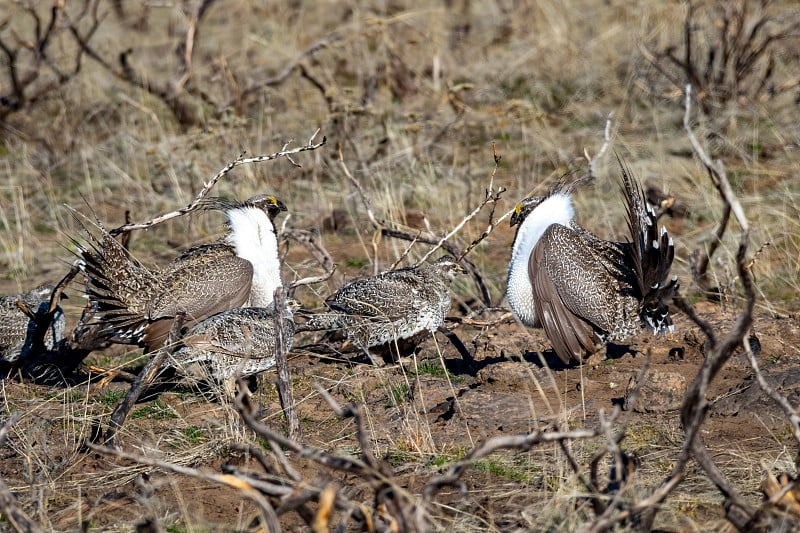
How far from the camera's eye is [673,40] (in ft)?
31.5

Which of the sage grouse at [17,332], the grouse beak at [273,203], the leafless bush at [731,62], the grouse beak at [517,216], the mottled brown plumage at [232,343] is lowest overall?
the sage grouse at [17,332]

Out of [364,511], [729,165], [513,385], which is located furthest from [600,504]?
[729,165]

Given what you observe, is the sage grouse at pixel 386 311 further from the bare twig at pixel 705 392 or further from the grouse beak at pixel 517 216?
the bare twig at pixel 705 392

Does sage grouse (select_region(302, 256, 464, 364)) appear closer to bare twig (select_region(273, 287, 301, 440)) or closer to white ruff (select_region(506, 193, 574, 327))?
white ruff (select_region(506, 193, 574, 327))

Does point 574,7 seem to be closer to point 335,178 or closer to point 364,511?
point 335,178

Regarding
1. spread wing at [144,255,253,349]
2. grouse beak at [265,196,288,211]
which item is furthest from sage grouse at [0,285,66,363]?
grouse beak at [265,196,288,211]

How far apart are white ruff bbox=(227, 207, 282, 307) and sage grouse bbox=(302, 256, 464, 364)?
40 centimetres

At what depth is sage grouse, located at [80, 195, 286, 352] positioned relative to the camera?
4.93m

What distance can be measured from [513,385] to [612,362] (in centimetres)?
72

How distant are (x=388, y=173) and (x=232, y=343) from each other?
297cm

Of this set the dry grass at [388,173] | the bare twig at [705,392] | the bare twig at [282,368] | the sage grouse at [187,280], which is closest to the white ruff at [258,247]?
the sage grouse at [187,280]

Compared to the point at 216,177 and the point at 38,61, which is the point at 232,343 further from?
the point at 38,61

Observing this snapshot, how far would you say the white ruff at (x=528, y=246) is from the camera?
4.93 metres

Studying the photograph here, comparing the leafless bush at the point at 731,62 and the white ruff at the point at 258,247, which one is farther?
the leafless bush at the point at 731,62
